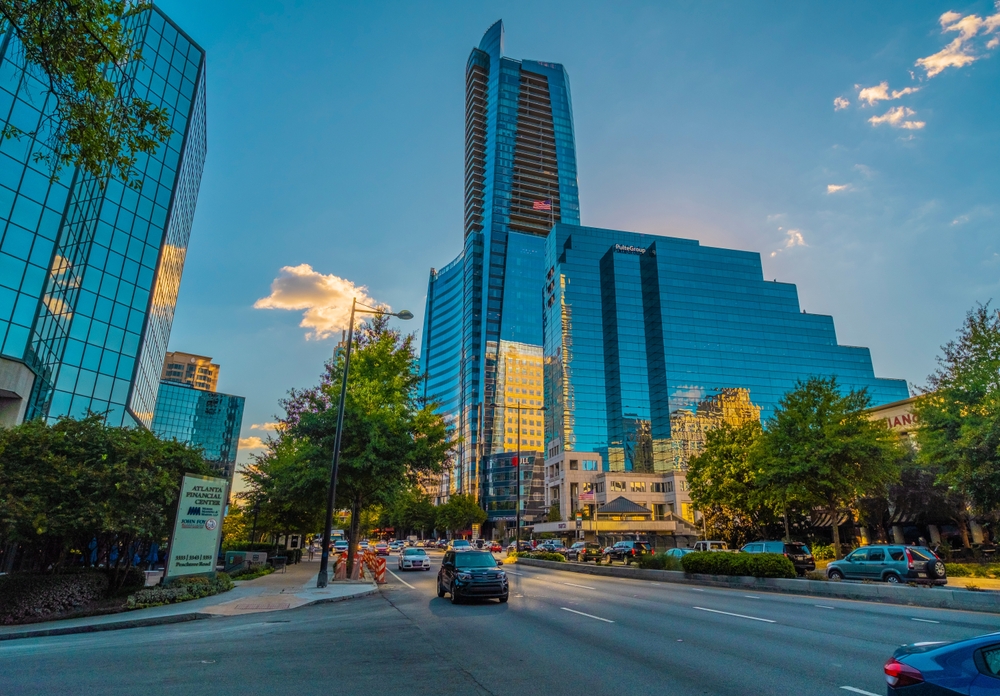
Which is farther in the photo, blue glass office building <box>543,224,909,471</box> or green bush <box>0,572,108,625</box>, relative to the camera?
blue glass office building <box>543,224,909,471</box>

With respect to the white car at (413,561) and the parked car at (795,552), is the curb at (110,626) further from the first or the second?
the parked car at (795,552)

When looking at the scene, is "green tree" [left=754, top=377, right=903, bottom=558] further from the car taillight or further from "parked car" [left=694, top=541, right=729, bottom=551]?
the car taillight

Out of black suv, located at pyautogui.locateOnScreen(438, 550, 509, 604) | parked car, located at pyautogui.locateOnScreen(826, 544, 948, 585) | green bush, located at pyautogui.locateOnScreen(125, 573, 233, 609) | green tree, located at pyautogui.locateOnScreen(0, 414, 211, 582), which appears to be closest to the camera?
green tree, located at pyautogui.locateOnScreen(0, 414, 211, 582)

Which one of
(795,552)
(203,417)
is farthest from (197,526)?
(203,417)

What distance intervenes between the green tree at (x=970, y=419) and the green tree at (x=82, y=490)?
32486 millimetres

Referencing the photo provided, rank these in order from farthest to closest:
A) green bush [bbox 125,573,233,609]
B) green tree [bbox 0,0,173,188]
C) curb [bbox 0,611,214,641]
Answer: green bush [bbox 125,573,233,609]
curb [bbox 0,611,214,641]
green tree [bbox 0,0,173,188]

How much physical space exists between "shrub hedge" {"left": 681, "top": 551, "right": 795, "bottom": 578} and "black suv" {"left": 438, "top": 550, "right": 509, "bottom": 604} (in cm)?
1102

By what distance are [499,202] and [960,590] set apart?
178 m

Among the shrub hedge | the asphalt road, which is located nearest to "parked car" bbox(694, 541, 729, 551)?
the shrub hedge

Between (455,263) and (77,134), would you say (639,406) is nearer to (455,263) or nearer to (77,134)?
(455,263)

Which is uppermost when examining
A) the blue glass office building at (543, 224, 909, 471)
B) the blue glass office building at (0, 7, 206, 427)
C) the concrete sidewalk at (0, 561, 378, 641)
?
the blue glass office building at (543, 224, 909, 471)

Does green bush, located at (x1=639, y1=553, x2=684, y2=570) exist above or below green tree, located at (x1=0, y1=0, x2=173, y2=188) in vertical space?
below

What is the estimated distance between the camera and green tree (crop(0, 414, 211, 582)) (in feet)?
46.0

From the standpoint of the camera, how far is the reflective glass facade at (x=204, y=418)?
134 meters
